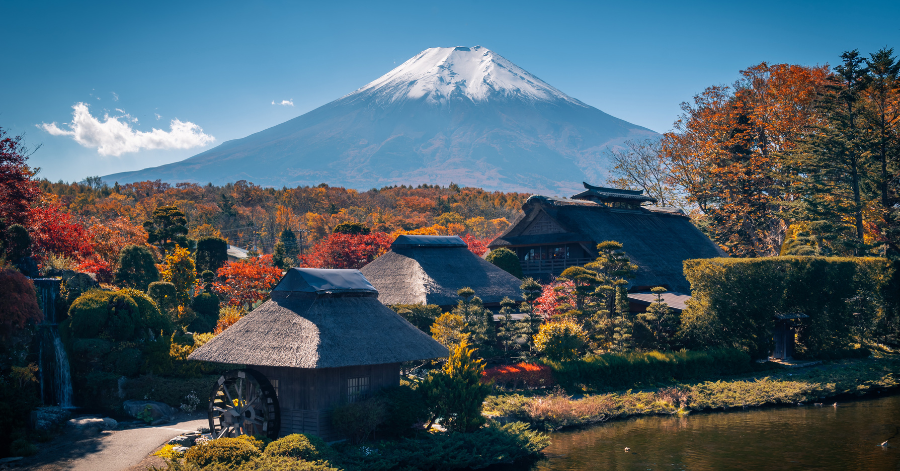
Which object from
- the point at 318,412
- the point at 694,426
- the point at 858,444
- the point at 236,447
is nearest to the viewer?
the point at 236,447

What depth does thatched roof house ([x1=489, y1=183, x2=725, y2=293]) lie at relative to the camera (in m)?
36.5

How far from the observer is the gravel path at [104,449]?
49.7ft

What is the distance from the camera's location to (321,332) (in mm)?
16438

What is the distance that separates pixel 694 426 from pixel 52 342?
22.4 m

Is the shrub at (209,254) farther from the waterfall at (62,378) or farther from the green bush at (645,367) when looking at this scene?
the green bush at (645,367)

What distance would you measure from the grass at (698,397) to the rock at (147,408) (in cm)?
1103

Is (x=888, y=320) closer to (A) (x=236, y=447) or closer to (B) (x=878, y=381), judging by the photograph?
(B) (x=878, y=381)

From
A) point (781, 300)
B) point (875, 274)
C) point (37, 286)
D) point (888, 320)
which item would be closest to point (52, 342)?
point (37, 286)

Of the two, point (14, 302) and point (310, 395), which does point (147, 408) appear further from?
point (310, 395)

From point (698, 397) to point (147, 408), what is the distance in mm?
20094

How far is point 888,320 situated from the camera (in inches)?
1282

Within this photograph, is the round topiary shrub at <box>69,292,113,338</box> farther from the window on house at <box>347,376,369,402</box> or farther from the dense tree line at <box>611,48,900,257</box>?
the dense tree line at <box>611,48,900,257</box>

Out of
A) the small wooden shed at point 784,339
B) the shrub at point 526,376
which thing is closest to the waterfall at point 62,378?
the shrub at point 526,376

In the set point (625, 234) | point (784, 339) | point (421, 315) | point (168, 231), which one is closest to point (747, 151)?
point (625, 234)
